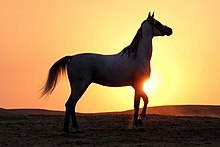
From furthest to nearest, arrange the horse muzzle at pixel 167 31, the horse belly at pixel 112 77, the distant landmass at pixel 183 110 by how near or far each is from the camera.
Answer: the distant landmass at pixel 183 110
the horse muzzle at pixel 167 31
the horse belly at pixel 112 77

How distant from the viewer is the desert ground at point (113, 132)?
12.1 m

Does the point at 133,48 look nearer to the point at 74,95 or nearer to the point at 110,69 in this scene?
the point at 110,69

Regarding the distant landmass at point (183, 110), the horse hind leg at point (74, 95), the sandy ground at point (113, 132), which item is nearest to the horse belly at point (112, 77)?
the horse hind leg at point (74, 95)

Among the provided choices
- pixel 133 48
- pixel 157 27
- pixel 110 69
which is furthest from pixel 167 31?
pixel 110 69

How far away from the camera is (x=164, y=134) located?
13500 millimetres

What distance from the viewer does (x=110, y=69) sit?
13.9m

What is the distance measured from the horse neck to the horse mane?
8cm

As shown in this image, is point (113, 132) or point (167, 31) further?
point (167, 31)

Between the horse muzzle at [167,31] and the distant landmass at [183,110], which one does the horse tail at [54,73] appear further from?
the distant landmass at [183,110]

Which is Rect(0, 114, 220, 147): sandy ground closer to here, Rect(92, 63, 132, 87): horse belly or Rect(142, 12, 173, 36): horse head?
Rect(92, 63, 132, 87): horse belly

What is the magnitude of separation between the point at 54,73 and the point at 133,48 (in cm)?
211

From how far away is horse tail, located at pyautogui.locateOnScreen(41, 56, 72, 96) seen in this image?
14219mm

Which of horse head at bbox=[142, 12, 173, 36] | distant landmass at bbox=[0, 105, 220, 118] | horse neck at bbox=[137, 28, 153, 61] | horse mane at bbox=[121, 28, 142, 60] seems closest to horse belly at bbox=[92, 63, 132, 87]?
horse mane at bbox=[121, 28, 142, 60]

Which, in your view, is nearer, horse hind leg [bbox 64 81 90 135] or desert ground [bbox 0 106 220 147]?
desert ground [bbox 0 106 220 147]
